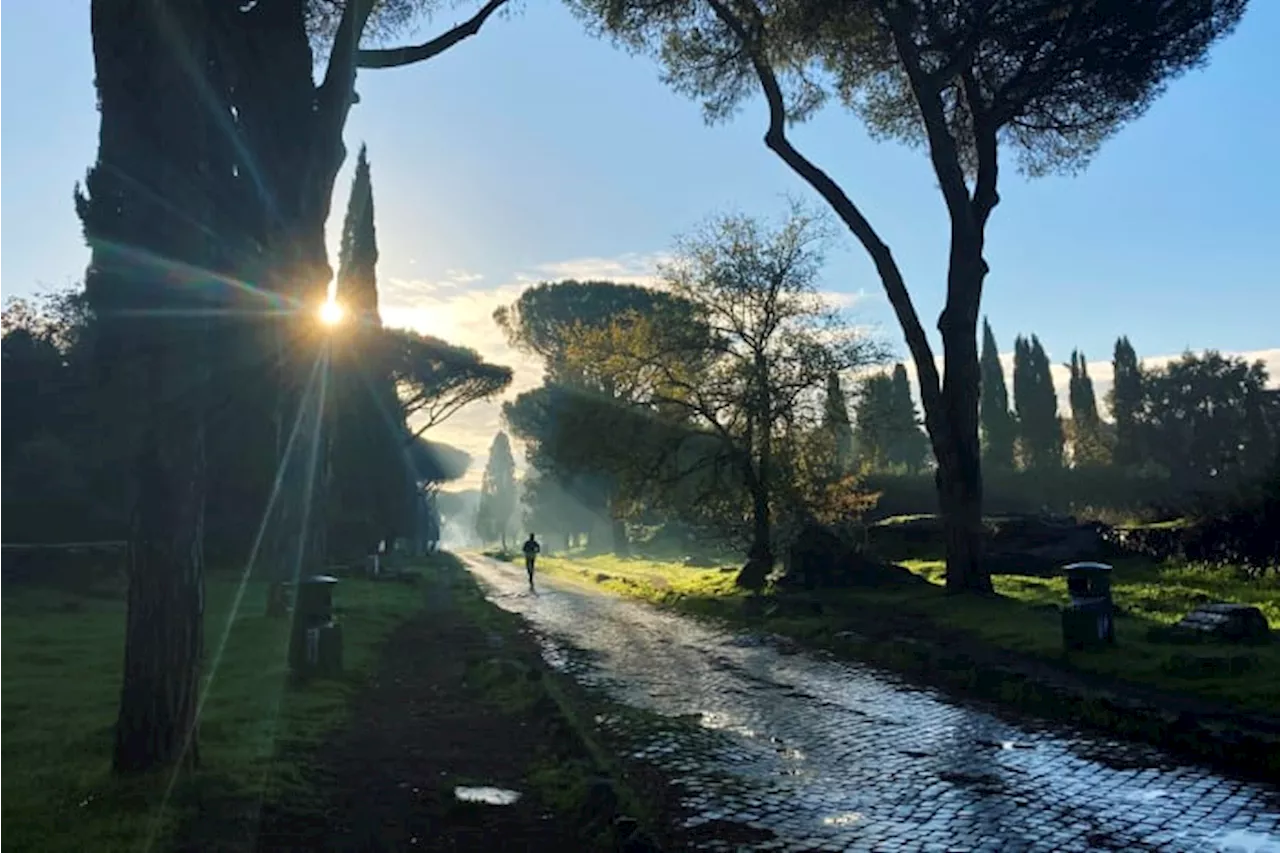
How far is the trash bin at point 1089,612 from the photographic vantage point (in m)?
11.2

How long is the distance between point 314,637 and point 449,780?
17.0 feet

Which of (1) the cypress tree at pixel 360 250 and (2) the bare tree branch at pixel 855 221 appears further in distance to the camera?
(1) the cypress tree at pixel 360 250

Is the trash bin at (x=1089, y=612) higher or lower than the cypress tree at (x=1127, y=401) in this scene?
lower

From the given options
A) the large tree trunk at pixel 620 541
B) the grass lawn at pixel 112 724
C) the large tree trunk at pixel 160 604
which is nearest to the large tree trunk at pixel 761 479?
the grass lawn at pixel 112 724

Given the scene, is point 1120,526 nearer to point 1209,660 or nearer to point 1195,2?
point 1195,2

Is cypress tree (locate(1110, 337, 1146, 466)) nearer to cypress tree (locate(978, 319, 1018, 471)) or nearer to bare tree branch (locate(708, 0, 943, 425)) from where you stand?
cypress tree (locate(978, 319, 1018, 471))

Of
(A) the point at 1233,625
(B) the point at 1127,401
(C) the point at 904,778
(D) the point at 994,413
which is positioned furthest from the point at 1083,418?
(C) the point at 904,778

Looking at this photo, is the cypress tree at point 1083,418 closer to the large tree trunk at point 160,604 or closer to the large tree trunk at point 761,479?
the large tree trunk at point 761,479

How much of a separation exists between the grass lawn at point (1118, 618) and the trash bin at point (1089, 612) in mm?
208

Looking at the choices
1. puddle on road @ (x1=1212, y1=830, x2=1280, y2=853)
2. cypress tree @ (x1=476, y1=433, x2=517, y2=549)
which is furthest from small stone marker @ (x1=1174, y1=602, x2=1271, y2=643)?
cypress tree @ (x1=476, y1=433, x2=517, y2=549)

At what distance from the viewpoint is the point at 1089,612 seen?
11.2 m

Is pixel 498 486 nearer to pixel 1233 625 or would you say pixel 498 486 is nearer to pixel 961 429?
pixel 961 429

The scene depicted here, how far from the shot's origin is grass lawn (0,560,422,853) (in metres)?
5.51

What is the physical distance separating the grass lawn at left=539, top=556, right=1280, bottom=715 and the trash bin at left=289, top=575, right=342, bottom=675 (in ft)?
24.5
